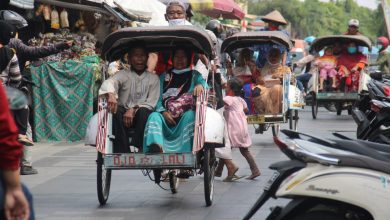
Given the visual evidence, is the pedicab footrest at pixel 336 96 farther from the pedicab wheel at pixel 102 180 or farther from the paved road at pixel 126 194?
the pedicab wheel at pixel 102 180

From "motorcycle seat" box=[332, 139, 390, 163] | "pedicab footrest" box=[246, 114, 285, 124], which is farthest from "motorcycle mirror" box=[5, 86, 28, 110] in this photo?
"pedicab footrest" box=[246, 114, 285, 124]

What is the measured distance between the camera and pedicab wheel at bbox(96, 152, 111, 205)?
9531 mm

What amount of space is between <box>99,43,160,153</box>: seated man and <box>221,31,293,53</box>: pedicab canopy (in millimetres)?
5203

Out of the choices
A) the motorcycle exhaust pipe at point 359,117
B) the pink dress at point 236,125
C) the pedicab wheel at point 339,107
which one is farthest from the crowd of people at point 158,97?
the pedicab wheel at point 339,107

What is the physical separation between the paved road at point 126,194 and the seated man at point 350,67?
7.55 m

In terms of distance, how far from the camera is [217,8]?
2802 centimetres

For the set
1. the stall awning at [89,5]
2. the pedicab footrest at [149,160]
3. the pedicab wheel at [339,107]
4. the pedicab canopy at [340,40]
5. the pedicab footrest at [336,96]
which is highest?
the stall awning at [89,5]

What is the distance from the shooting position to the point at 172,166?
9.41 metres

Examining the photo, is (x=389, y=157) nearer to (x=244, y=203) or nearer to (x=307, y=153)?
(x=307, y=153)

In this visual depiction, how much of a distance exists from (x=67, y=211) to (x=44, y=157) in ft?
16.7

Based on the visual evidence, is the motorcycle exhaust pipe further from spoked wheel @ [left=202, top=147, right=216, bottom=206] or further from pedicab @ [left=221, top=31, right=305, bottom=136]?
pedicab @ [left=221, top=31, right=305, bottom=136]

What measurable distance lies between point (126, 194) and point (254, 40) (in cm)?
577

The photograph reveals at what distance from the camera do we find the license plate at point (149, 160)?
30.8 ft

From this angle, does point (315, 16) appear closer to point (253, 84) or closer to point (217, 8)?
point (217, 8)
